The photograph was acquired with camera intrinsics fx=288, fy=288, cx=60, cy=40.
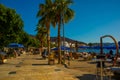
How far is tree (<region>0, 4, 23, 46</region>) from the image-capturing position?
4859 cm

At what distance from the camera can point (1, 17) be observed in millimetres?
47719

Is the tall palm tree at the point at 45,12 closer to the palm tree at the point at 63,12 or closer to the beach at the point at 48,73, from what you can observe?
the palm tree at the point at 63,12

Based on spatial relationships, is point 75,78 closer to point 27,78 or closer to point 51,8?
Result: point 27,78

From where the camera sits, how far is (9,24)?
160 feet

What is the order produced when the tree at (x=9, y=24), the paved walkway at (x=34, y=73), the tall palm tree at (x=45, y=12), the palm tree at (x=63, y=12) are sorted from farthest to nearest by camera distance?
the tree at (x=9, y=24)
the tall palm tree at (x=45, y=12)
the palm tree at (x=63, y=12)
the paved walkway at (x=34, y=73)

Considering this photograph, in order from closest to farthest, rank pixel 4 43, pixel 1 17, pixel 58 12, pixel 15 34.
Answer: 1. pixel 58 12
2. pixel 1 17
3. pixel 15 34
4. pixel 4 43

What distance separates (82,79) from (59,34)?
1949cm

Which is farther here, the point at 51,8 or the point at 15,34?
the point at 15,34

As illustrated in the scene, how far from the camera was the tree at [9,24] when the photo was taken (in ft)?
159

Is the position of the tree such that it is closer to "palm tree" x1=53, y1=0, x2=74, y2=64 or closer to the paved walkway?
"palm tree" x1=53, y1=0, x2=74, y2=64

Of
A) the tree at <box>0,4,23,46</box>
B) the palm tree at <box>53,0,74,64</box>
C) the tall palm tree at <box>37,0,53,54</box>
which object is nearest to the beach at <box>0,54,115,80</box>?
the palm tree at <box>53,0,74,64</box>

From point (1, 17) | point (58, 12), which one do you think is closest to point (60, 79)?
point (58, 12)

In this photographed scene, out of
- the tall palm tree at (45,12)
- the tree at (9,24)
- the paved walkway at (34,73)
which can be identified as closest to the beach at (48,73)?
the paved walkway at (34,73)

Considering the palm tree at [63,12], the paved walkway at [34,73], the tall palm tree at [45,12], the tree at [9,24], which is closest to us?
the paved walkway at [34,73]
